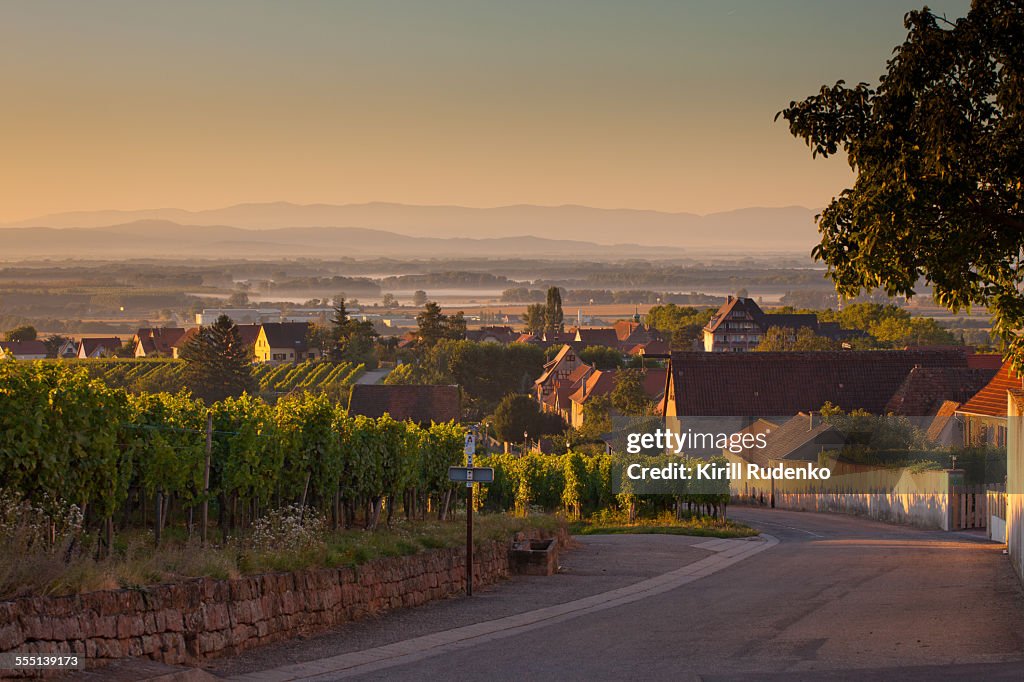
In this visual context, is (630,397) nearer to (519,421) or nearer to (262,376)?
(519,421)

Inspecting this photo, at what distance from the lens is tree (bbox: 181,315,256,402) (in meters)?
123

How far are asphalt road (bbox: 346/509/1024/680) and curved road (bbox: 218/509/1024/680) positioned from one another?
2 cm

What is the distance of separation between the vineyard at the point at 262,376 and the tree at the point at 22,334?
42630 millimetres

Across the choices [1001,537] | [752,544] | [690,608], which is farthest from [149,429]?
[1001,537]

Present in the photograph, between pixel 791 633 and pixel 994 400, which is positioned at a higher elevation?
pixel 994 400

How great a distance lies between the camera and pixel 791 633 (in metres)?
16.6

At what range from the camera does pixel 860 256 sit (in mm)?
15039

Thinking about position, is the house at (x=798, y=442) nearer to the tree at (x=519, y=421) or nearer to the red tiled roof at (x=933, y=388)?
the red tiled roof at (x=933, y=388)

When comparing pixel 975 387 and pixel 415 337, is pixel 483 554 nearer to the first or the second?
pixel 975 387

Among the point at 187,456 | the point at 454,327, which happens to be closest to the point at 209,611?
the point at 187,456

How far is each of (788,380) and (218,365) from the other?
2593 inches

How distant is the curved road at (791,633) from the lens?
1395 centimetres

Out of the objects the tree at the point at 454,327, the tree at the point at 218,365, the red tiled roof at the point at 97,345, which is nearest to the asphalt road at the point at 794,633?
the tree at the point at 218,365

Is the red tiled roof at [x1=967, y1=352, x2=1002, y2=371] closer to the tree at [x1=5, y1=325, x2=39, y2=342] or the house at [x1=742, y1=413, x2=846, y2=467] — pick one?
the house at [x1=742, y1=413, x2=846, y2=467]
